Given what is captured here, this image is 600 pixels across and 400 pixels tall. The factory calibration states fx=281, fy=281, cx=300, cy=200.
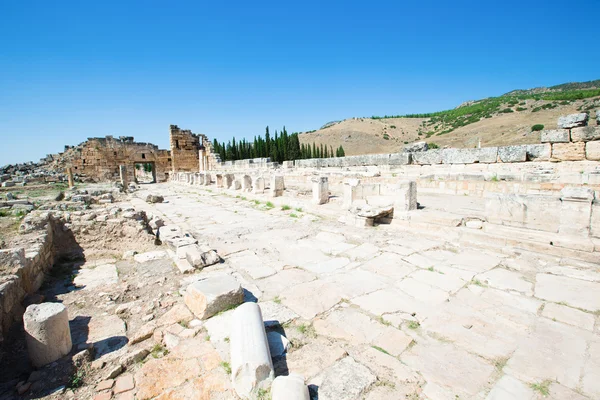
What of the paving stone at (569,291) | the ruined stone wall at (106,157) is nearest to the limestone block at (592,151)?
the paving stone at (569,291)

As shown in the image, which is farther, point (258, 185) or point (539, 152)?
point (258, 185)

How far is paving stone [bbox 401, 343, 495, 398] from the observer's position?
1804 mm

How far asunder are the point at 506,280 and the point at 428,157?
827cm

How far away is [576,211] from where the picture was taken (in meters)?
3.85

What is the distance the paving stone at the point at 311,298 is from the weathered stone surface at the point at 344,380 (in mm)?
688

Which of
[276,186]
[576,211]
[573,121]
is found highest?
[573,121]

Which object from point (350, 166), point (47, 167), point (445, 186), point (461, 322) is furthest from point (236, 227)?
point (47, 167)

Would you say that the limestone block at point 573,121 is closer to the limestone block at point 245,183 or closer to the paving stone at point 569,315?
the paving stone at point 569,315

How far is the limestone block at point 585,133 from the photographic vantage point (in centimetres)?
718

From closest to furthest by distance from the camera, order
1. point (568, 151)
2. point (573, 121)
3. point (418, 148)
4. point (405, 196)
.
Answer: point (405, 196)
point (573, 121)
point (568, 151)
point (418, 148)

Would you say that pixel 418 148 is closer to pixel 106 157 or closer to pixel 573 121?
pixel 573 121

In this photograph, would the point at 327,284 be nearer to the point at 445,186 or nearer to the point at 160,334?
the point at 160,334

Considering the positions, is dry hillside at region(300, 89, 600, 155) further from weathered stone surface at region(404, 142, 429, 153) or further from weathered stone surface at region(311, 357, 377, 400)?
weathered stone surface at region(311, 357, 377, 400)

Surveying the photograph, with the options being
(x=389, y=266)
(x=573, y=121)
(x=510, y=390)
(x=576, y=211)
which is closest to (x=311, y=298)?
(x=389, y=266)
